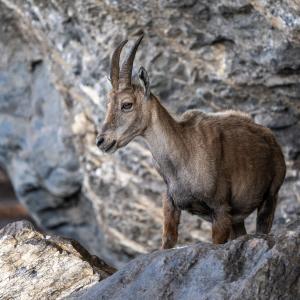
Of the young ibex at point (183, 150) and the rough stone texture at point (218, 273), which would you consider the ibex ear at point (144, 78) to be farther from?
the rough stone texture at point (218, 273)

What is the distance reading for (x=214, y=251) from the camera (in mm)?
6961

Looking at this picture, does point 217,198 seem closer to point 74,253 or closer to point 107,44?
point 74,253

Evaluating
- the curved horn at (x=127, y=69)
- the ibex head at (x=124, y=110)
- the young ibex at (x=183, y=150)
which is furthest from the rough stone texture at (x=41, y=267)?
the curved horn at (x=127, y=69)

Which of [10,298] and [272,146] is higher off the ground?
[272,146]

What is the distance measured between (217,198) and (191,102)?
4362 millimetres

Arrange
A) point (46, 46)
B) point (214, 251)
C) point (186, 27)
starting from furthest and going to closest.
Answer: point (46, 46) → point (186, 27) → point (214, 251)

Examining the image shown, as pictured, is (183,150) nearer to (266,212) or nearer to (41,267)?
(266,212)

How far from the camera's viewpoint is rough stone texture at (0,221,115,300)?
322 inches

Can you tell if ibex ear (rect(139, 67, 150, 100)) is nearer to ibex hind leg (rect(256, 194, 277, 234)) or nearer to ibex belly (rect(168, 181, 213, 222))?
ibex belly (rect(168, 181, 213, 222))

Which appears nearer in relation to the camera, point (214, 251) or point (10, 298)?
point (214, 251)

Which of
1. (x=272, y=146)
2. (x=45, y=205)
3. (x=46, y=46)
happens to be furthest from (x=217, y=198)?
(x=45, y=205)

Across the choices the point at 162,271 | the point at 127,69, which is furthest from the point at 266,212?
the point at 162,271

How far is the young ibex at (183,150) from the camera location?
28.8 feet

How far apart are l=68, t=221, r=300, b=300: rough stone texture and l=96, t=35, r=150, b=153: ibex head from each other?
164cm
